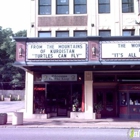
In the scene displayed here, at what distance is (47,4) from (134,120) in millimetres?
12259

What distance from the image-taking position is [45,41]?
1928 centimetres

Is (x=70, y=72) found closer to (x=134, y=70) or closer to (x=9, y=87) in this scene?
(x=134, y=70)

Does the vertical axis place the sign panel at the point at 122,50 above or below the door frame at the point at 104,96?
above

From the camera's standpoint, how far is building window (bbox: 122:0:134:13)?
22656 mm

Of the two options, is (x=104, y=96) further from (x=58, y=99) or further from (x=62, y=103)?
(x=58, y=99)

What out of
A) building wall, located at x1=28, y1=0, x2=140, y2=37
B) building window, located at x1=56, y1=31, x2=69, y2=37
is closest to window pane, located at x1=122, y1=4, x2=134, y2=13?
building wall, located at x1=28, y1=0, x2=140, y2=37

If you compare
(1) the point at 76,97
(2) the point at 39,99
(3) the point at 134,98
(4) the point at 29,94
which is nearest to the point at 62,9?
(1) the point at 76,97

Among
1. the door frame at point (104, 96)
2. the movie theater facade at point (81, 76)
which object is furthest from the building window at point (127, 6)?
the door frame at point (104, 96)

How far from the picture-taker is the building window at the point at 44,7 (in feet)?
75.6

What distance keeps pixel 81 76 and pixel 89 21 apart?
15.7 ft

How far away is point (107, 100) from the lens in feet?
74.5

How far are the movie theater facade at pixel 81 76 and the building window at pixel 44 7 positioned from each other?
4700 mm

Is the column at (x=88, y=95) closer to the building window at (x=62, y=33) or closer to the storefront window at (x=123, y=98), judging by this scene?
the storefront window at (x=123, y=98)

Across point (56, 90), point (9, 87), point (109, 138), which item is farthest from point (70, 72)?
point (9, 87)
